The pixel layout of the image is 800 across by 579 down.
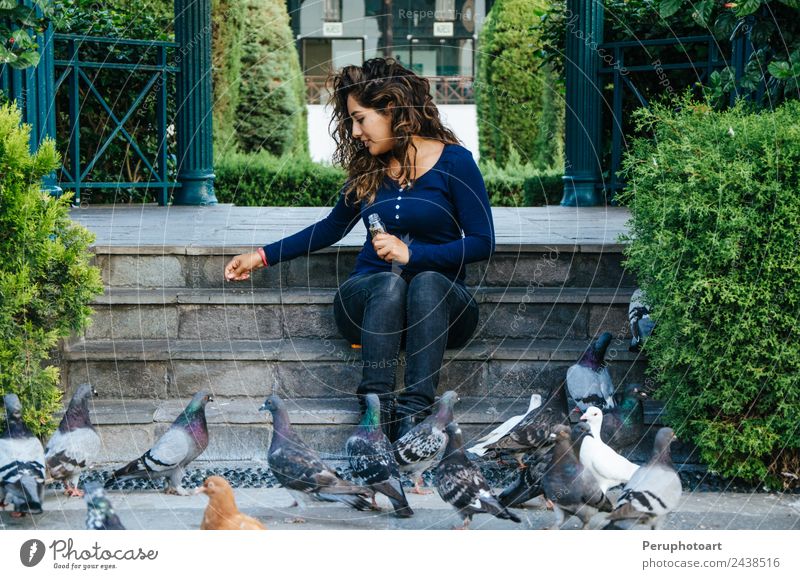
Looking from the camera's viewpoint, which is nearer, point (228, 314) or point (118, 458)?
point (118, 458)

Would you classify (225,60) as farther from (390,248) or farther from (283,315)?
(390,248)

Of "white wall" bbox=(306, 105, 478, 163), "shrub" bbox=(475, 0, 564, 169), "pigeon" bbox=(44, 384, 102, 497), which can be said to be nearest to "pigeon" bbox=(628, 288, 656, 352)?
"pigeon" bbox=(44, 384, 102, 497)

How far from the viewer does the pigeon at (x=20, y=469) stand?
3076 millimetres

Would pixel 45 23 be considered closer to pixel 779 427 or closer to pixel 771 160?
pixel 771 160

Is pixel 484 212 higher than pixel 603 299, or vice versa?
pixel 484 212

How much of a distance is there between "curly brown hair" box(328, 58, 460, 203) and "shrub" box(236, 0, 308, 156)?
9.01 metres

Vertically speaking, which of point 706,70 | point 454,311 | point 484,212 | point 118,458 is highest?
point 706,70

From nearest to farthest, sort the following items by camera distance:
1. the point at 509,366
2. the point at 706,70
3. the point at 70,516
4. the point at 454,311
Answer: the point at 70,516 → the point at 454,311 → the point at 509,366 → the point at 706,70

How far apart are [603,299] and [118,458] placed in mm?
2016

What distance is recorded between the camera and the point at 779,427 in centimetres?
347

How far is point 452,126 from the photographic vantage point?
17.2 m

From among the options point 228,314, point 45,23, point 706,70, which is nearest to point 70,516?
point 228,314

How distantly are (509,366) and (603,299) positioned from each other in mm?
509
